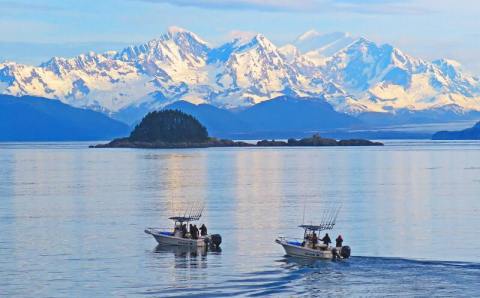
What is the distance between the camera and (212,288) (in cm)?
5056

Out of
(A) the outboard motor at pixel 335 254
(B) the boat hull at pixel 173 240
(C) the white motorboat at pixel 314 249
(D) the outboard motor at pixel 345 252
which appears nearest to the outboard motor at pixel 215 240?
(B) the boat hull at pixel 173 240

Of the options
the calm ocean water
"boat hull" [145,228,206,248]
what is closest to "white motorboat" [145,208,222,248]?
"boat hull" [145,228,206,248]

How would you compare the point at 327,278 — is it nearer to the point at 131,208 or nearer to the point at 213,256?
the point at 213,256

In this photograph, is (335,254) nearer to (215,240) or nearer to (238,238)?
(215,240)

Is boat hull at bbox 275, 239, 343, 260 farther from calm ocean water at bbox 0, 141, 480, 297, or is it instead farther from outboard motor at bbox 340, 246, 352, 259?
calm ocean water at bbox 0, 141, 480, 297

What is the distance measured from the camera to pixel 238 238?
226 feet

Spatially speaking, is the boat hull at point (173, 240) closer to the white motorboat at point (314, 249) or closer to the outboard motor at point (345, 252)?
the white motorboat at point (314, 249)

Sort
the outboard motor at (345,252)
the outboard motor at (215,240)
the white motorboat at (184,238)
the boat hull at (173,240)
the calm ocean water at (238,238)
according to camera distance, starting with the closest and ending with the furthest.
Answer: the calm ocean water at (238,238) < the outboard motor at (345,252) < the outboard motor at (215,240) < the white motorboat at (184,238) < the boat hull at (173,240)

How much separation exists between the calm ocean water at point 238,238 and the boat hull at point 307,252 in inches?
24.4

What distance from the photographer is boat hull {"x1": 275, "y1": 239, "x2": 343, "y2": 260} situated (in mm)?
58344

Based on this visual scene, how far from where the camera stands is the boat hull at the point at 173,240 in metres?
64.2

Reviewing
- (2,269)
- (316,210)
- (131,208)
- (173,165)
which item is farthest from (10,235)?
(173,165)

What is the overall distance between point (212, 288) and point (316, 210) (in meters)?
39.6

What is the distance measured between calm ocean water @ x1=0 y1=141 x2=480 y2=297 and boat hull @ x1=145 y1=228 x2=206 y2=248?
3.46 feet
